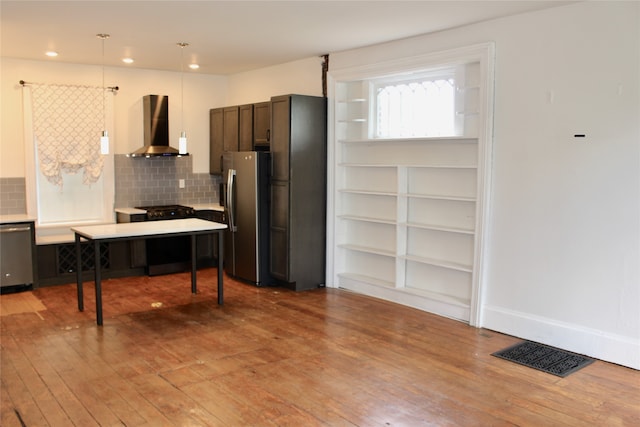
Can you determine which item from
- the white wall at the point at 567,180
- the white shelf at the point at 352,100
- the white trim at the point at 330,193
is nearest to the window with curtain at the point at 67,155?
the white trim at the point at 330,193

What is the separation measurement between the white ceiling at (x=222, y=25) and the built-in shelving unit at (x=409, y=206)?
701mm

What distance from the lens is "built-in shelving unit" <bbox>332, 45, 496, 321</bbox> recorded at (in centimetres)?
523

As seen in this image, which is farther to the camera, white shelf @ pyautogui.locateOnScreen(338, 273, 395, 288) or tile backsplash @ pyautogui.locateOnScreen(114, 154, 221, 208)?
tile backsplash @ pyautogui.locateOnScreen(114, 154, 221, 208)

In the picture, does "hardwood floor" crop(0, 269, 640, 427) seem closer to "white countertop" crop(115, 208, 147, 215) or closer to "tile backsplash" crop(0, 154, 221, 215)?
"white countertop" crop(115, 208, 147, 215)

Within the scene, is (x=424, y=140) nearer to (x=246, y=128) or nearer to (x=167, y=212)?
(x=246, y=128)

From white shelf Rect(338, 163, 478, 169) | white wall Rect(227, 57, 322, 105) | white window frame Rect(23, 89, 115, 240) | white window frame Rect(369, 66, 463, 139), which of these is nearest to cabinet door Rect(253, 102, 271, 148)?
white wall Rect(227, 57, 322, 105)

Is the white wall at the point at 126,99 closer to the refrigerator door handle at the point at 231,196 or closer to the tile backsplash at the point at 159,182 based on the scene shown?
the tile backsplash at the point at 159,182

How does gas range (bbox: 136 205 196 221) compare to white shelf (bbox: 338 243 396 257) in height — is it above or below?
above

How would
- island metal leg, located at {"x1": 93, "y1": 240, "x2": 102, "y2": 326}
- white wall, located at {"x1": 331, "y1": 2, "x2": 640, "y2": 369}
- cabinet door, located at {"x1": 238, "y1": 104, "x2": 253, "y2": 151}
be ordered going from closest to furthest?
white wall, located at {"x1": 331, "y1": 2, "x2": 640, "y2": 369}
island metal leg, located at {"x1": 93, "y1": 240, "x2": 102, "y2": 326}
cabinet door, located at {"x1": 238, "y1": 104, "x2": 253, "y2": 151}

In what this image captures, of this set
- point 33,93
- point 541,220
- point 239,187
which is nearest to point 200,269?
point 239,187

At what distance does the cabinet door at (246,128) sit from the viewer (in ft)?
23.6

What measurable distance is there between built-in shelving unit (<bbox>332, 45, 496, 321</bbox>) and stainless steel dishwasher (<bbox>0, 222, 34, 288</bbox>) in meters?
3.44

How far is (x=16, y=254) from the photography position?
244 inches

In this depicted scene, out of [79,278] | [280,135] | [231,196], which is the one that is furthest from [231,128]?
[79,278]
